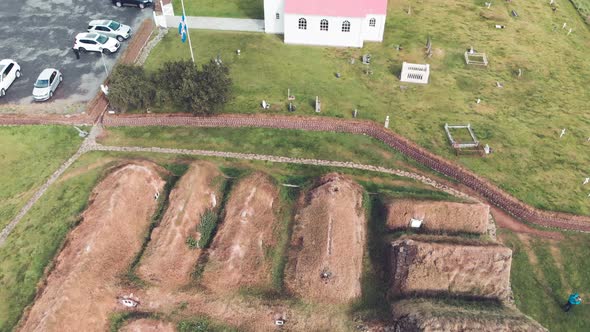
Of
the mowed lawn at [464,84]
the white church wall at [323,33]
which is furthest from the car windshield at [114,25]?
the white church wall at [323,33]

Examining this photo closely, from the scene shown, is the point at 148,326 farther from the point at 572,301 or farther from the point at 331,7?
the point at 331,7

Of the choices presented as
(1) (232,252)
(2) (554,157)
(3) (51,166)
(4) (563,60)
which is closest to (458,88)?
(2) (554,157)

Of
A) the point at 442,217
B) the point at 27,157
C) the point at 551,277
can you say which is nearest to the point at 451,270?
the point at 442,217

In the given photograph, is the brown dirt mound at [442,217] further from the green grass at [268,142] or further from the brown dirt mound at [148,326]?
the brown dirt mound at [148,326]

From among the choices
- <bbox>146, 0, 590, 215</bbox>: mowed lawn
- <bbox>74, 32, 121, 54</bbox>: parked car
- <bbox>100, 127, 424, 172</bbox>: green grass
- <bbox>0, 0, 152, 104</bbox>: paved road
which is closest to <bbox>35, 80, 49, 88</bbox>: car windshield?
<bbox>0, 0, 152, 104</bbox>: paved road

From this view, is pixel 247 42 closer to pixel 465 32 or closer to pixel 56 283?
pixel 465 32

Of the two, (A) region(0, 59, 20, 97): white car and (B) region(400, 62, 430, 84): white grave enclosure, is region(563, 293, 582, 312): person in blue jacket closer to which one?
(B) region(400, 62, 430, 84): white grave enclosure
